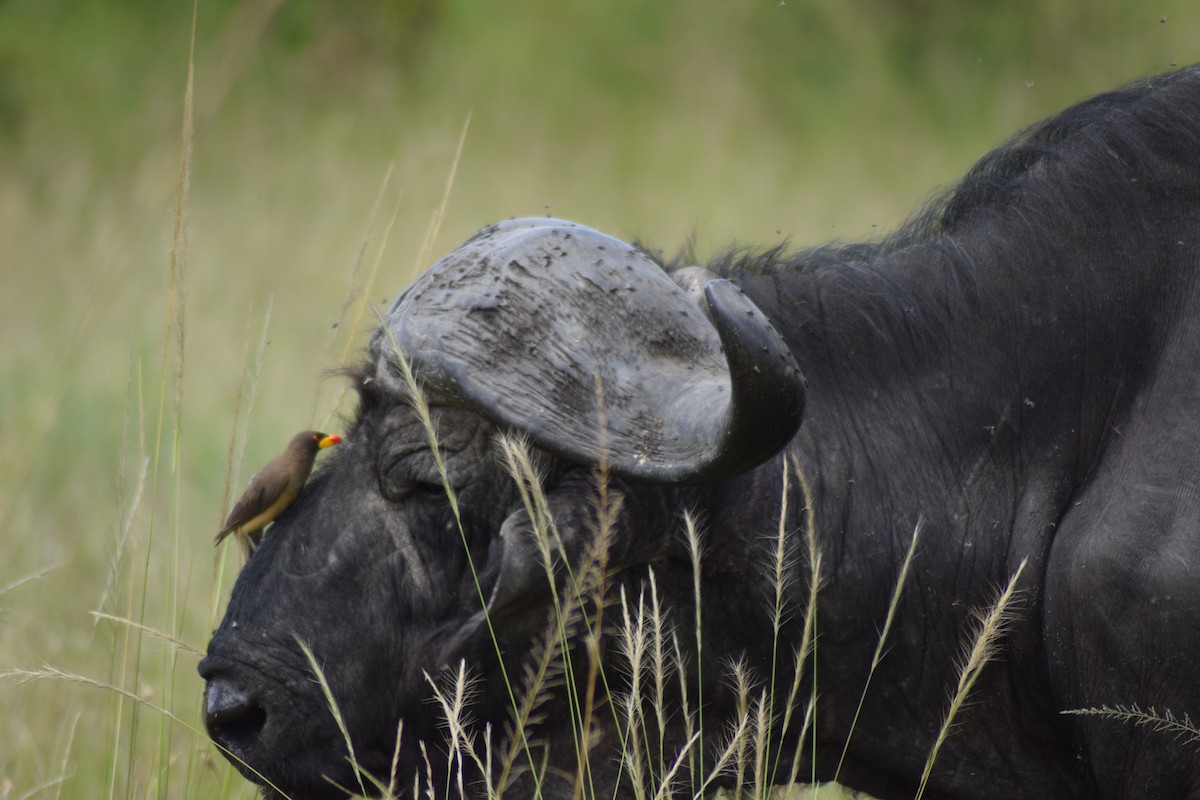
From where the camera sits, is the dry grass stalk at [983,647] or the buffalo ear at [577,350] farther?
the buffalo ear at [577,350]

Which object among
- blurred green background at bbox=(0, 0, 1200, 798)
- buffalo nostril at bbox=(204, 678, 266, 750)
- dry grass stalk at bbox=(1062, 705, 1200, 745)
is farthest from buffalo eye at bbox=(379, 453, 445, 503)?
blurred green background at bbox=(0, 0, 1200, 798)

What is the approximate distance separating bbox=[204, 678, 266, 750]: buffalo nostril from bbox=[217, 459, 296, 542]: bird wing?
402 millimetres

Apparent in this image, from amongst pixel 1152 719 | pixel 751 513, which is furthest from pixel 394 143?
pixel 1152 719

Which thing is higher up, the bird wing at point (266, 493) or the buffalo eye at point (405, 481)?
the buffalo eye at point (405, 481)

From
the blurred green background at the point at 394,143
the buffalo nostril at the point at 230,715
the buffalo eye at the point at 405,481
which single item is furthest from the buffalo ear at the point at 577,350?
the blurred green background at the point at 394,143

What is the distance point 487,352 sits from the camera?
2.85 meters

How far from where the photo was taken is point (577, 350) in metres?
2.81

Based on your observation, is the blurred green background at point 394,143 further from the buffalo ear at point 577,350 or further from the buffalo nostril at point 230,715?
the buffalo ear at point 577,350

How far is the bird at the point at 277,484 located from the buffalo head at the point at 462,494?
A: 0.05 m

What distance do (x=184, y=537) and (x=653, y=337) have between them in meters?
4.67

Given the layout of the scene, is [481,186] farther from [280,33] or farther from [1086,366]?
[1086,366]

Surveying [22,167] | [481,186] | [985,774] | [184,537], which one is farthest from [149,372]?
[985,774]

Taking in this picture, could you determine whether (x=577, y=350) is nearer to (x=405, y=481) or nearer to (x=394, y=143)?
(x=405, y=481)

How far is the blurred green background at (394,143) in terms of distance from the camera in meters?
8.77
